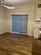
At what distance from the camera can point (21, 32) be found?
30.5 feet

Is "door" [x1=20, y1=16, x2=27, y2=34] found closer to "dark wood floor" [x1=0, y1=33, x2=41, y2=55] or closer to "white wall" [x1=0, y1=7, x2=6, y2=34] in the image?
"white wall" [x1=0, y1=7, x2=6, y2=34]

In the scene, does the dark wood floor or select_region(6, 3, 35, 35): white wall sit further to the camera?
select_region(6, 3, 35, 35): white wall

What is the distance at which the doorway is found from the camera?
9.10 metres

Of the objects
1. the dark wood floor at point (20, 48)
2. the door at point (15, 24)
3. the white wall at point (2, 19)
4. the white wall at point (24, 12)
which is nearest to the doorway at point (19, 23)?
the door at point (15, 24)

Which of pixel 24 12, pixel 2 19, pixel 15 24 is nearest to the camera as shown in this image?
pixel 24 12

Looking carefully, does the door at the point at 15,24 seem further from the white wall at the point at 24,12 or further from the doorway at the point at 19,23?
the white wall at the point at 24,12

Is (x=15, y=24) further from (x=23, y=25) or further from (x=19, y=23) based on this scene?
(x=23, y=25)

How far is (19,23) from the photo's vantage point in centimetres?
944

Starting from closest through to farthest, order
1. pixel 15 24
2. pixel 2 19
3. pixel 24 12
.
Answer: pixel 24 12
pixel 2 19
pixel 15 24

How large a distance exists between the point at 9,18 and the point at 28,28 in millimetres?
2132

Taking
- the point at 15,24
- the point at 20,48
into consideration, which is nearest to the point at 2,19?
the point at 15,24

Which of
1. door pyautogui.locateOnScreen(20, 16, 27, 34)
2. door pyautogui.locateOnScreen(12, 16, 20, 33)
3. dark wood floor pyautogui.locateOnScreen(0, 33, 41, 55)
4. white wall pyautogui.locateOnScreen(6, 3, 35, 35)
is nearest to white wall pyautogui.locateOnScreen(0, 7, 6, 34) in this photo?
white wall pyautogui.locateOnScreen(6, 3, 35, 35)

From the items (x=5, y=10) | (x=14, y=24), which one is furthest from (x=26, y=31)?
(x=5, y=10)

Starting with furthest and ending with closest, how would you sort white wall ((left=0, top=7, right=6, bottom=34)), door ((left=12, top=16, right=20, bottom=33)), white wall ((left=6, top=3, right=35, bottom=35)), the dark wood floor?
door ((left=12, top=16, right=20, bottom=33)), white wall ((left=0, top=7, right=6, bottom=34)), white wall ((left=6, top=3, right=35, bottom=35)), the dark wood floor
